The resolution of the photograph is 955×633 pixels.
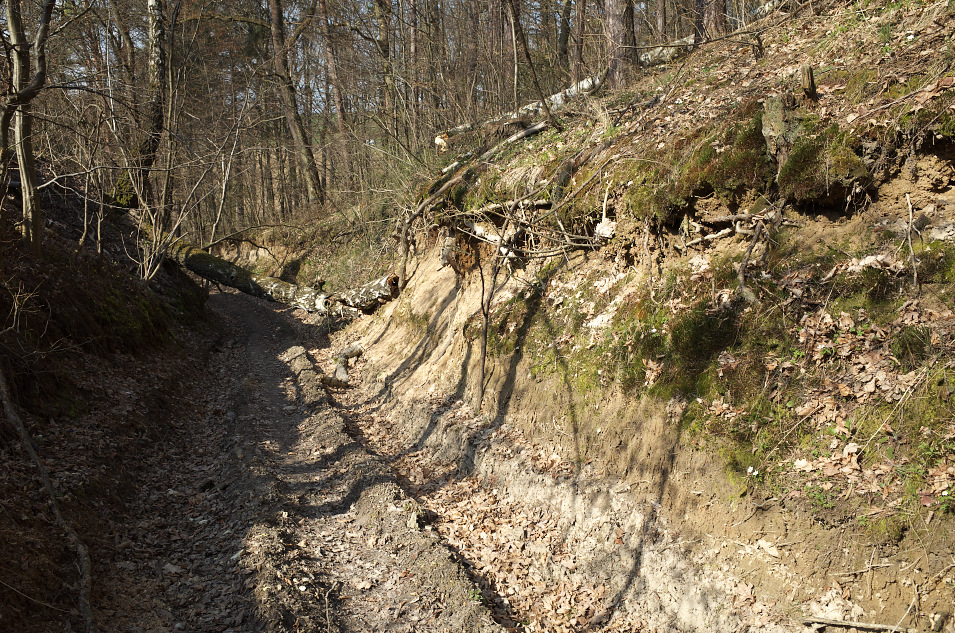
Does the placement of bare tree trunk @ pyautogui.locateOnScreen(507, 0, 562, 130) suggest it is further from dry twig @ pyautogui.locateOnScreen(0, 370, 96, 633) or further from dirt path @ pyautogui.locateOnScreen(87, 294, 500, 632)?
dry twig @ pyautogui.locateOnScreen(0, 370, 96, 633)

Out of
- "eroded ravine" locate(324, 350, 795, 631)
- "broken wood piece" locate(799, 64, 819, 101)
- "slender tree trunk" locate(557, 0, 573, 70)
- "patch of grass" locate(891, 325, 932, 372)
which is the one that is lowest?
"eroded ravine" locate(324, 350, 795, 631)

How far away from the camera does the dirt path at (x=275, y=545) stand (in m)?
4.34

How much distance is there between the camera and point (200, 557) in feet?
16.8

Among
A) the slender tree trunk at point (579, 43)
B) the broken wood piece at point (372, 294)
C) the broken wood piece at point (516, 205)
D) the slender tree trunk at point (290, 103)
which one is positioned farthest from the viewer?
the slender tree trunk at point (290, 103)

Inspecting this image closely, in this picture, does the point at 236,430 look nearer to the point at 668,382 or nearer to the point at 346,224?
the point at 668,382

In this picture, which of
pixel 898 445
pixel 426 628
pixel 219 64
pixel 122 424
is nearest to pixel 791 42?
pixel 898 445

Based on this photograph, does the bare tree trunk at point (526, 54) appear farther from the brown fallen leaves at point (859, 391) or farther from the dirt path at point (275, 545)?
the dirt path at point (275, 545)

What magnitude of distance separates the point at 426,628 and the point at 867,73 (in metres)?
6.65

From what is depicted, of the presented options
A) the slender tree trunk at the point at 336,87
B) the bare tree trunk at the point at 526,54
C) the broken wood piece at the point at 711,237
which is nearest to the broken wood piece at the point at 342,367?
the bare tree trunk at the point at 526,54

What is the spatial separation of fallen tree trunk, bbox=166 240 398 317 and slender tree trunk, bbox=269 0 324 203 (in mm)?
5788

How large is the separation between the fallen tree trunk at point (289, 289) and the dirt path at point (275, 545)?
5.53 meters

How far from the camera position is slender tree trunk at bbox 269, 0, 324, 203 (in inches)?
823

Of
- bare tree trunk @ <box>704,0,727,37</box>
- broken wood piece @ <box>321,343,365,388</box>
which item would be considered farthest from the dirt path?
bare tree trunk @ <box>704,0,727,37</box>

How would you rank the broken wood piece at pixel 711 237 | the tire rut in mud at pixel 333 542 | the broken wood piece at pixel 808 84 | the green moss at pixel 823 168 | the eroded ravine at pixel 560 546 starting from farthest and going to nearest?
the broken wood piece at pixel 711 237, the broken wood piece at pixel 808 84, the green moss at pixel 823 168, the tire rut in mud at pixel 333 542, the eroded ravine at pixel 560 546
